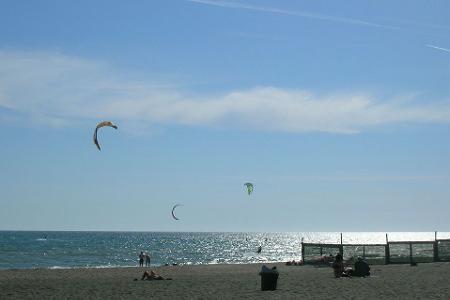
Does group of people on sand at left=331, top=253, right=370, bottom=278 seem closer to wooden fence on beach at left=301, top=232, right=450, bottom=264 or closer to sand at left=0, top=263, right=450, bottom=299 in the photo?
sand at left=0, top=263, right=450, bottom=299

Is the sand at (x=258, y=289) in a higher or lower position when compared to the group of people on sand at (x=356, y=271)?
lower

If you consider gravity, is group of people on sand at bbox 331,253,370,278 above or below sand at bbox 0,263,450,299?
above

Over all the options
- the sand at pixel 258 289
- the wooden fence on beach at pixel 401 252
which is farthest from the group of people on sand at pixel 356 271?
the wooden fence on beach at pixel 401 252

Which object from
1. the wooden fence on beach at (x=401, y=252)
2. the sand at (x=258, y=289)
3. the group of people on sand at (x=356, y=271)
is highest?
the wooden fence on beach at (x=401, y=252)

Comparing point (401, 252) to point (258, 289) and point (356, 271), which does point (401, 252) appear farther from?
point (258, 289)

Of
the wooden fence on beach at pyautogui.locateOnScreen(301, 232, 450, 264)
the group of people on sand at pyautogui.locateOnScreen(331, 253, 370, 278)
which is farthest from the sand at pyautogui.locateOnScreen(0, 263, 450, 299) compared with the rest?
the wooden fence on beach at pyautogui.locateOnScreen(301, 232, 450, 264)

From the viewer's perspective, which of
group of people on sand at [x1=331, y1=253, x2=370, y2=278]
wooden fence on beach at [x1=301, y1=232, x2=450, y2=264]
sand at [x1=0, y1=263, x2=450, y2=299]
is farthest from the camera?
wooden fence on beach at [x1=301, y1=232, x2=450, y2=264]

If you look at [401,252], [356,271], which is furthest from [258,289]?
[401,252]

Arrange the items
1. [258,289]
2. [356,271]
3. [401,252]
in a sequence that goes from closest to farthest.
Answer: [258,289] → [356,271] → [401,252]

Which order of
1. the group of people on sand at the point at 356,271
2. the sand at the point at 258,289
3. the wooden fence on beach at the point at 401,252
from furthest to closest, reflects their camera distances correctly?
the wooden fence on beach at the point at 401,252, the group of people on sand at the point at 356,271, the sand at the point at 258,289

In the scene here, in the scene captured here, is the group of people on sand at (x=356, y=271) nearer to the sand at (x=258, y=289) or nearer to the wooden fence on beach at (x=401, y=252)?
the sand at (x=258, y=289)

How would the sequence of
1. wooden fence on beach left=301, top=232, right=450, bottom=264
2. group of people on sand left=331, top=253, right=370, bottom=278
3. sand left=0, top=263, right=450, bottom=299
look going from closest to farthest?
sand left=0, top=263, right=450, bottom=299, group of people on sand left=331, top=253, right=370, bottom=278, wooden fence on beach left=301, top=232, right=450, bottom=264

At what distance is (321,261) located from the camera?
111 ft

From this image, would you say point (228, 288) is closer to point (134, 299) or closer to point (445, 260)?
point (134, 299)
